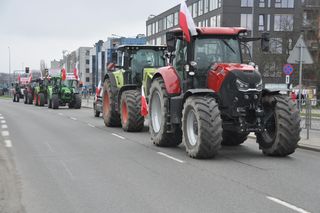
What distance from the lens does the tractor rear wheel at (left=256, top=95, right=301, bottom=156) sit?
→ 32.8ft

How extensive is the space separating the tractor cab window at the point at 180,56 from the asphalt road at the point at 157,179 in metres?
2.00

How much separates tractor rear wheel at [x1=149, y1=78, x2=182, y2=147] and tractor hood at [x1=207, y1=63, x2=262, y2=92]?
1614 mm

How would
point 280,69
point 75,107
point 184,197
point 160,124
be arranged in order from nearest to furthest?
point 184,197, point 160,124, point 75,107, point 280,69

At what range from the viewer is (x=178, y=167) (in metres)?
9.09

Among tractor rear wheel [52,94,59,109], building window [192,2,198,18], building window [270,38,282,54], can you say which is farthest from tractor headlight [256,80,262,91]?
building window [192,2,198,18]

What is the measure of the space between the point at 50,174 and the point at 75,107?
25984 mm

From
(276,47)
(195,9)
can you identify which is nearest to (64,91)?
A: (276,47)

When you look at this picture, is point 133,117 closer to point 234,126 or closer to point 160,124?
point 160,124

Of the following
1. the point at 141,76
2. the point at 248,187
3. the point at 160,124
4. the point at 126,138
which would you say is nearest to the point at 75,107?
the point at 141,76

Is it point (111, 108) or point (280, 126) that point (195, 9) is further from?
point (280, 126)

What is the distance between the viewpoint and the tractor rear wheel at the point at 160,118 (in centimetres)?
1162

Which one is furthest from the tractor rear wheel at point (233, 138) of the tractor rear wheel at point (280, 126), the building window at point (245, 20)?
the building window at point (245, 20)

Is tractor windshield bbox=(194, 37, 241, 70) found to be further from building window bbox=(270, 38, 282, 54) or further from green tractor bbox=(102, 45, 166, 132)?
building window bbox=(270, 38, 282, 54)

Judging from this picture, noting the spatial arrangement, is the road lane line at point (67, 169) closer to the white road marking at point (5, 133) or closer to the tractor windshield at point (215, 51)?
the tractor windshield at point (215, 51)
